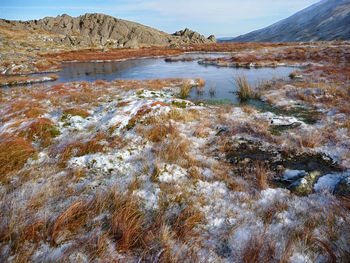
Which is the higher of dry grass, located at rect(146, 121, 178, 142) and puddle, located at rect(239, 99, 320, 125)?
dry grass, located at rect(146, 121, 178, 142)

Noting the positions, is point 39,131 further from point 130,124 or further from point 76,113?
point 130,124

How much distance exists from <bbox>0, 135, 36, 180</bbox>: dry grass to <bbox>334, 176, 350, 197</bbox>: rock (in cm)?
720

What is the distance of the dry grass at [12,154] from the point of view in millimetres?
4289

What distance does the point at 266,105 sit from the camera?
1071 cm

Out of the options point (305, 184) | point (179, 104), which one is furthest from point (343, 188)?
point (179, 104)

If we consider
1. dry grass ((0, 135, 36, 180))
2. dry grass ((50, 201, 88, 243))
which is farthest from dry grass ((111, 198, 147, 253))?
dry grass ((0, 135, 36, 180))

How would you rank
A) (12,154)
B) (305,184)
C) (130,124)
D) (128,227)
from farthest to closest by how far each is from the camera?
(130,124) → (12,154) → (305,184) → (128,227)

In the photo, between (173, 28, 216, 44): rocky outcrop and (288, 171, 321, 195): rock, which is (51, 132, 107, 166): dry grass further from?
(173, 28, 216, 44): rocky outcrop

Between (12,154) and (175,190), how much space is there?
15.0ft

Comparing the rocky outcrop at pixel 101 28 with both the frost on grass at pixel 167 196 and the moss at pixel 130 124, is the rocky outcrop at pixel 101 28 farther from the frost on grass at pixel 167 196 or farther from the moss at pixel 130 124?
the frost on grass at pixel 167 196

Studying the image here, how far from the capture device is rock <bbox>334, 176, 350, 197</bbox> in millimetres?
3472

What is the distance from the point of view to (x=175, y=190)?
3.70m

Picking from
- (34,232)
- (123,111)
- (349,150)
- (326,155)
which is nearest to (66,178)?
(34,232)

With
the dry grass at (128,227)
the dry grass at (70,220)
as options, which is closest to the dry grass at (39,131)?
the dry grass at (70,220)
